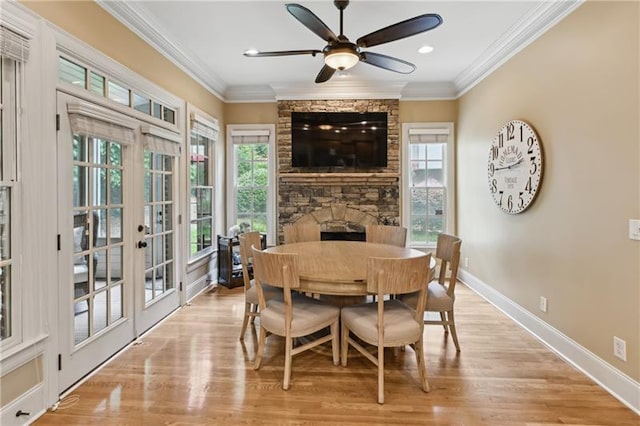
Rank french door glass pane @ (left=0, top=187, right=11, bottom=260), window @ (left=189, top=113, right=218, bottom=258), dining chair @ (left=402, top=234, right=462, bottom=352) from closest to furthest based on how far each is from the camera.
→ french door glass pane @ (left=0, top=187, right=11, bottom=260) → dining chair @ (left=402, top=234, right=462, bottom=352) → window @ (left=189, top=113, right=218, bottom=258)

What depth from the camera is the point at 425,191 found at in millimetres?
5324

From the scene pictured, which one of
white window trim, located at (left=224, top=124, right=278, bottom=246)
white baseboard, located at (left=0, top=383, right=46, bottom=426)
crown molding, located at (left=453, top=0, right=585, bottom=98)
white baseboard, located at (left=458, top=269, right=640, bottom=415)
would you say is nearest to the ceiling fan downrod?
crown molding, located at (left=453, top=0, right=585, bottom=98)

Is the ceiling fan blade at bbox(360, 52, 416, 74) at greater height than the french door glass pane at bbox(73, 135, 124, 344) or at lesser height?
greater

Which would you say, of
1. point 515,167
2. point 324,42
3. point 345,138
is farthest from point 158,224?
point 515,167

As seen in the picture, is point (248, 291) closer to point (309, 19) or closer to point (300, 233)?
point (300, 233)

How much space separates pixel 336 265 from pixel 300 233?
1.48 meters

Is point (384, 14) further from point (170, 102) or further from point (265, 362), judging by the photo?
point (265, 362)

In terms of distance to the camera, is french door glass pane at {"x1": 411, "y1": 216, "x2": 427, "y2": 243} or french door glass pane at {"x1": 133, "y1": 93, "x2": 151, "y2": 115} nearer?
french door glass pane at {"x1": 133, "y1": 93, "x2": 151, "y2": 115}

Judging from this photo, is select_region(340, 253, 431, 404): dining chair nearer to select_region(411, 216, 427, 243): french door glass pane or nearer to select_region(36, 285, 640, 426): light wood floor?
select_region(36, 285, 640, 426): light wood floor

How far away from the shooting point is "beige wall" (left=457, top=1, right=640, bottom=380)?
7.02 ft

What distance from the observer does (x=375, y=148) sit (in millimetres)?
5094

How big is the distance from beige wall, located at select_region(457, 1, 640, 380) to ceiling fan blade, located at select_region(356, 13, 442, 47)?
3.98 feet

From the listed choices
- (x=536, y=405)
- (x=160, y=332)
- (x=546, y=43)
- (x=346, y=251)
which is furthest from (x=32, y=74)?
(x=546, y=43)

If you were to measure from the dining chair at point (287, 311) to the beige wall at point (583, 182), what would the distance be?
1.90 m
